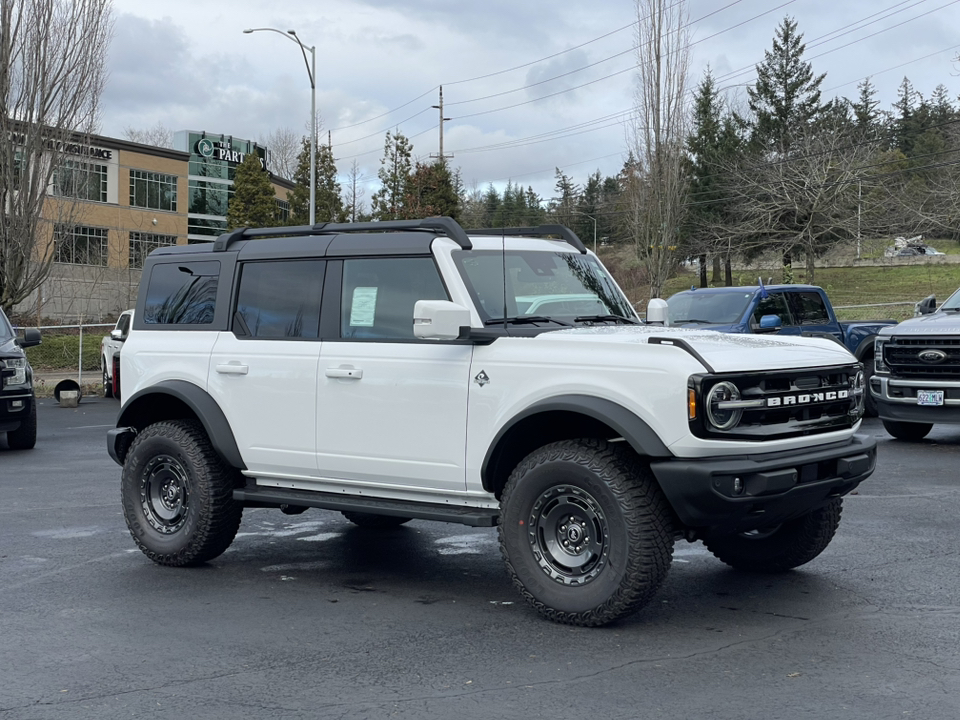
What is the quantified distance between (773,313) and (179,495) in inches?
416

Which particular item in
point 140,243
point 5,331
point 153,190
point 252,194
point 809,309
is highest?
point 153,190

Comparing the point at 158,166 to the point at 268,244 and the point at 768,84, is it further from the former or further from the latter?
the point at 268,244

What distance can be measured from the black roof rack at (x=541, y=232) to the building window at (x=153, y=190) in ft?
188

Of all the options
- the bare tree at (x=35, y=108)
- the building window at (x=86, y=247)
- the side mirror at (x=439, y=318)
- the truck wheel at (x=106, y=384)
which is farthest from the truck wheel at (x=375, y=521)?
the building window at (x=86, y=247)

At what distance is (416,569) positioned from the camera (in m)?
7.24

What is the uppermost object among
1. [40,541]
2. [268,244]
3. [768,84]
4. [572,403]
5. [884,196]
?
[768,84]

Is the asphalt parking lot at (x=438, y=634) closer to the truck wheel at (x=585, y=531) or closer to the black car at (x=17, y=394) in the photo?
the truck wheel at (x=585, y=531)

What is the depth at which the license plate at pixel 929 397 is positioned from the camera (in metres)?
13.0

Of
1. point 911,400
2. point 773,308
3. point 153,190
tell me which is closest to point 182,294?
point 911,400

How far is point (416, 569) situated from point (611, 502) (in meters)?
2.08

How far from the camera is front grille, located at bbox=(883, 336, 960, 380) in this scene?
43.0 feet

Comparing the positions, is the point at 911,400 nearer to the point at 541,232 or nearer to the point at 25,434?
the point at 541,232

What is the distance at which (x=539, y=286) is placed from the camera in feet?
22.2

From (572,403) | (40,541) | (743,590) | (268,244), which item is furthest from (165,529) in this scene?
(743,590)
